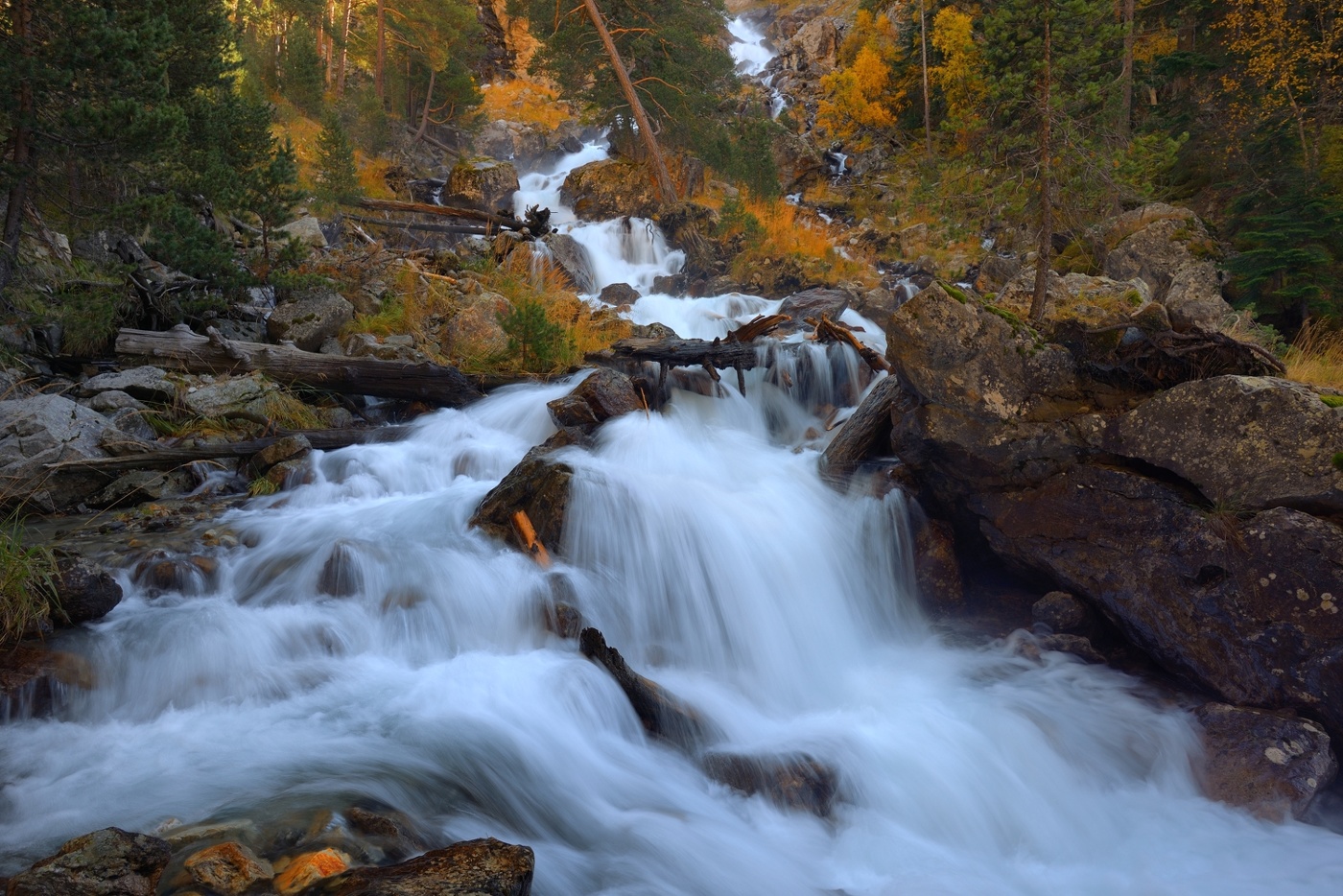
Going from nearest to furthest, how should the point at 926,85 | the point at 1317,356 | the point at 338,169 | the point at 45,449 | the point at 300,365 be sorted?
the point at 45,449, the point at 300,365, the point at 1317,356, the point at 338,169, the point at 926,85

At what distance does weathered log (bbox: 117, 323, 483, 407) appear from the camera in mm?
8773

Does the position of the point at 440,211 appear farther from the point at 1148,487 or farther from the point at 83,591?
the point at 1148,487

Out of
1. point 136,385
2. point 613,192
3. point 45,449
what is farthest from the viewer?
point 613,192

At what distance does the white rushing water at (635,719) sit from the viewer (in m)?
3.92

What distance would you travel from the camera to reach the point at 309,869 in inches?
117

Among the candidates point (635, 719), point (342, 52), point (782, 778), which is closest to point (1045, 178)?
point (782, 778)

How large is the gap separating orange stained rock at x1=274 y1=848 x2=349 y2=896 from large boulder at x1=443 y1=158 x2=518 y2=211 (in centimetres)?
2147

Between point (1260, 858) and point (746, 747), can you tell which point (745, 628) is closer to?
point (746, 747)

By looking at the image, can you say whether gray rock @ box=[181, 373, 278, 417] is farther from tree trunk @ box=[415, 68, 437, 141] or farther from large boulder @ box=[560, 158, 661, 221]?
tree trunk @ box=[415, 68, 437, 141]

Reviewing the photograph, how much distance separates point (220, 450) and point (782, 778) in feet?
22.3

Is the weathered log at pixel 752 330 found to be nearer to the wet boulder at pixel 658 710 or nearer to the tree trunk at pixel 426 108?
the wet boulder at pixel 658 710

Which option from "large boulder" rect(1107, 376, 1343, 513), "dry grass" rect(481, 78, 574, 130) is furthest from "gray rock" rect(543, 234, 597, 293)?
"dry grass" rect(481, 78, 574, 130)

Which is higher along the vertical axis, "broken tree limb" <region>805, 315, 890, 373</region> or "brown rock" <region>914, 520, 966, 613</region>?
"broken tree limb" <region>805, 315, 890, 373</region>

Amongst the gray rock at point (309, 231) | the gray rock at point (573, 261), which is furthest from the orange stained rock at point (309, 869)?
the gray rock at point (573, 261)
